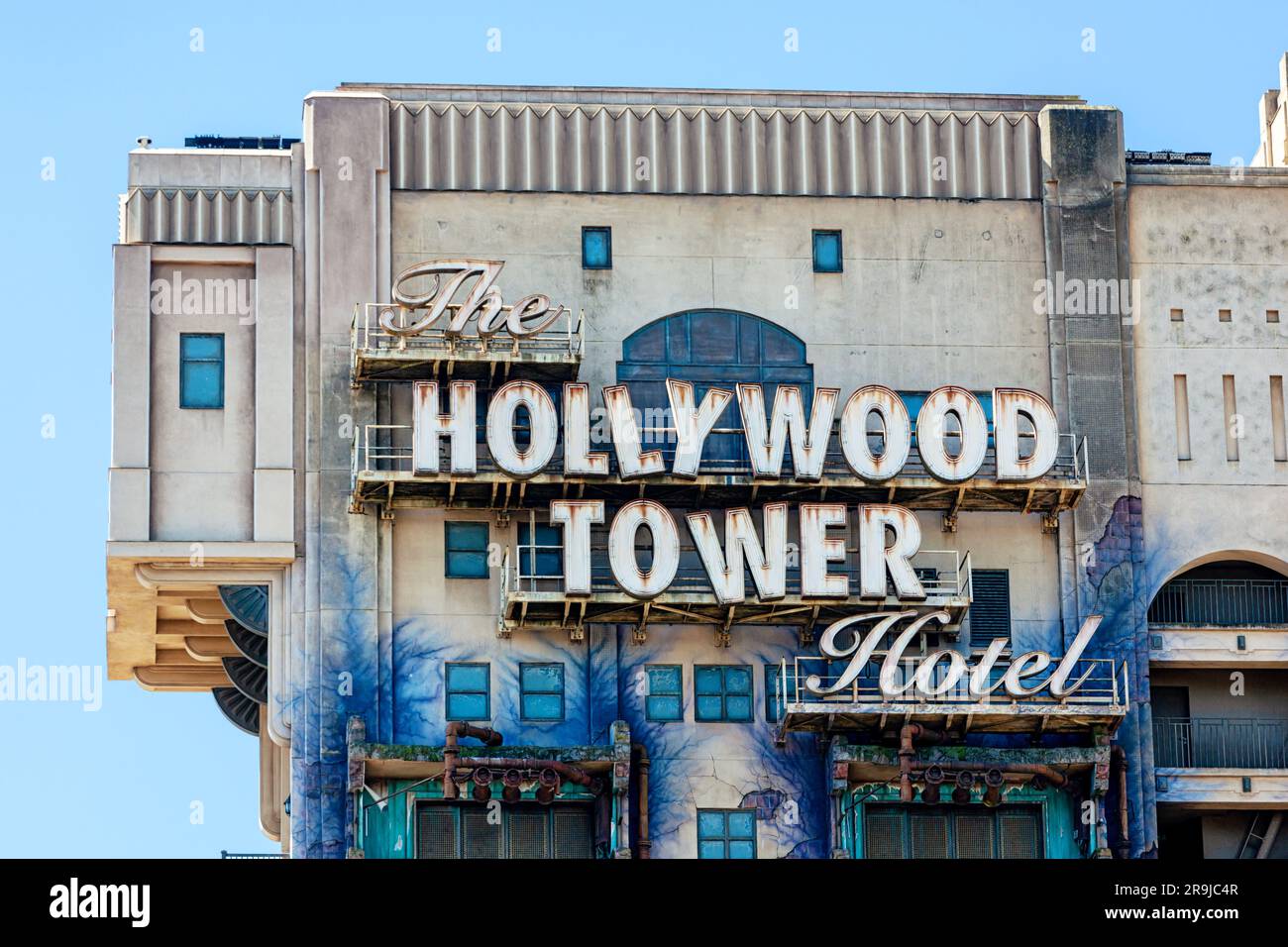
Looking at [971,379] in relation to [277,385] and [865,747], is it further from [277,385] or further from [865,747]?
[277,385]

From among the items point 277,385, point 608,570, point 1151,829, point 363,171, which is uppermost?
point 363,171

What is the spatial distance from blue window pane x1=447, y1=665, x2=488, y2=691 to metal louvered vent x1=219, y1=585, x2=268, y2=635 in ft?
17.2

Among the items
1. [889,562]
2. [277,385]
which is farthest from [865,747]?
[277,385]

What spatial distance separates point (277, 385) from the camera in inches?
3009

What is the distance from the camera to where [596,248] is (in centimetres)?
7881

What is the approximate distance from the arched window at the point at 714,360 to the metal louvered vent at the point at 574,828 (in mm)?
10310

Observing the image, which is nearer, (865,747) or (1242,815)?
(865,747)

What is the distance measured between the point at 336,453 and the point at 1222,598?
979 inches

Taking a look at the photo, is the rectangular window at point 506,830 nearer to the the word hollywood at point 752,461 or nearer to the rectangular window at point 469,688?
the rectangular window at point 469,688

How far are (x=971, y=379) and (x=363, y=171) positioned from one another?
17538 mm

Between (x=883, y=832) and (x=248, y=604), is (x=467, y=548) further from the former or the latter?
(x=883, y=832)

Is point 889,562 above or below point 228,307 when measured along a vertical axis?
below

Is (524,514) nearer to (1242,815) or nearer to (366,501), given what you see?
(366,501)

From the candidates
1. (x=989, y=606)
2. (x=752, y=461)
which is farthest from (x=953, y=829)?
(x=752, y=461)
